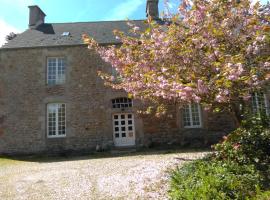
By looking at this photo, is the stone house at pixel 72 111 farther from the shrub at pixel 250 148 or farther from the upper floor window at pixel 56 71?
the shrub at pixel 250 148

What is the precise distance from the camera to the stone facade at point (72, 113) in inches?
520

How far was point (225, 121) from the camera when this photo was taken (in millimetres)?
13695

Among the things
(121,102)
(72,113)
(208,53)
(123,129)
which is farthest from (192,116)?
(208,53)

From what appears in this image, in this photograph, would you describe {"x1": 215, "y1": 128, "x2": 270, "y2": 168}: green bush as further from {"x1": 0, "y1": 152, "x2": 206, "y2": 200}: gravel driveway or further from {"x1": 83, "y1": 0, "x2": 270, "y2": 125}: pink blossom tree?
{"x1": 0, "y1": 152, "x2": 206, "y2": 200}: gravel driveway

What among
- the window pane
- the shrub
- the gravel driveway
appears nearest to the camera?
the gravel driveway

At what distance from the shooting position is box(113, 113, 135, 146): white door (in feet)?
44.5

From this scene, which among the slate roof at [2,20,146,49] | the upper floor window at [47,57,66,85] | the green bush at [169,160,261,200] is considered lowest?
the green bush at [169,160,261,200]

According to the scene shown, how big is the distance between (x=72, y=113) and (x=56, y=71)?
2639 mm

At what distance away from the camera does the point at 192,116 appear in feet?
45.3

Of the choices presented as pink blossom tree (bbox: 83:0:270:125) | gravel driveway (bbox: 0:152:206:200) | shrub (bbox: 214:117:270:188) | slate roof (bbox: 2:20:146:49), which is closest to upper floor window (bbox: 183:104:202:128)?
slate roof (bbox: 2:20:146:49)

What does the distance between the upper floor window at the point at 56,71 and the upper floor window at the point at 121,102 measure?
310 cm

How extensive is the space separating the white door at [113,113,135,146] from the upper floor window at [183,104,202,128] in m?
2.89

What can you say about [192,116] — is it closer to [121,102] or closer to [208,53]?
[121,102]

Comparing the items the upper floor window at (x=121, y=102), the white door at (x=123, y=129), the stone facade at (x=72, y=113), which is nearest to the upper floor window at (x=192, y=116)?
the stone facade at (x=72, y=113)
